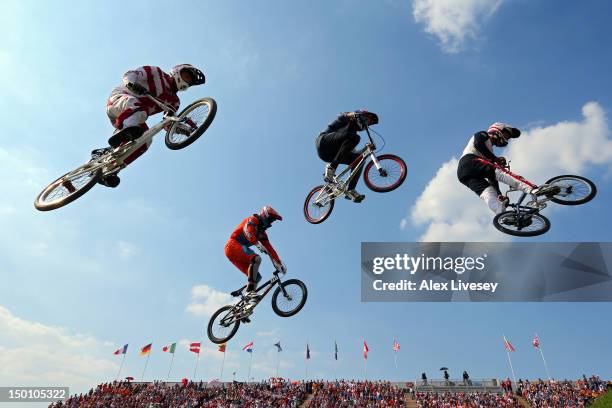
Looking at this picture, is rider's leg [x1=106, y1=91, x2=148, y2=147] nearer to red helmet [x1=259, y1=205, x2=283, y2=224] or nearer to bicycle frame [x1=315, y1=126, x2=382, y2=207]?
red helmet [x1=259, y1=205, x2=283, y2=224]

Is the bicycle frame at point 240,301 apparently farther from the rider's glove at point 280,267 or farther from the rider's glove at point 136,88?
the rider's glove at point 136,88

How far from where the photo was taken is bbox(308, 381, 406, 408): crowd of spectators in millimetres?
36719

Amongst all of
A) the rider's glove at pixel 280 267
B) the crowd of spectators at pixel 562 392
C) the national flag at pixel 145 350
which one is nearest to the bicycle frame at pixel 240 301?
the rider's glove at pixel 280 267

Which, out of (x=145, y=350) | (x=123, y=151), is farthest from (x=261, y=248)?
(x=145, y=350)

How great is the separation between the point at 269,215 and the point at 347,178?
123 inches

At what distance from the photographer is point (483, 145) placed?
36.2ft

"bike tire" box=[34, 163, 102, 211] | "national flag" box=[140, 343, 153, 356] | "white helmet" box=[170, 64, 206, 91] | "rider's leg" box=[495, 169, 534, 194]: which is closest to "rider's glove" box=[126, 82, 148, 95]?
"white helmet" box=[170, 64, 206, 91]

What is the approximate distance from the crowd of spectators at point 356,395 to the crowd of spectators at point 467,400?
195 centimetres

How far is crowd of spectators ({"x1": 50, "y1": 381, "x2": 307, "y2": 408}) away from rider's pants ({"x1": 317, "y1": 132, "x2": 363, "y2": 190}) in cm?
2896

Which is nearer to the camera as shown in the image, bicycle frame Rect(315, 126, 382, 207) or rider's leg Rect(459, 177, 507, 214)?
rider's leg Rect(459, 177, 507, 214)

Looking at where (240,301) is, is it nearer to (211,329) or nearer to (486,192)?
(211,329)

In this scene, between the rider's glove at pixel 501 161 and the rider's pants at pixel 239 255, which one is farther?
the rider's pants at pixel 239 255

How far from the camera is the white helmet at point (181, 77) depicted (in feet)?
38.5

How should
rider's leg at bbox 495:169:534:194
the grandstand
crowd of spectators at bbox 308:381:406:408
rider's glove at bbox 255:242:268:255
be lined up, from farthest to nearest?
crowd of spectators at bbox 308:381:406:408
the grandstand
rider's glove at bbox 255:242:268:255
rider's leg at bbox 495:169:534:194
